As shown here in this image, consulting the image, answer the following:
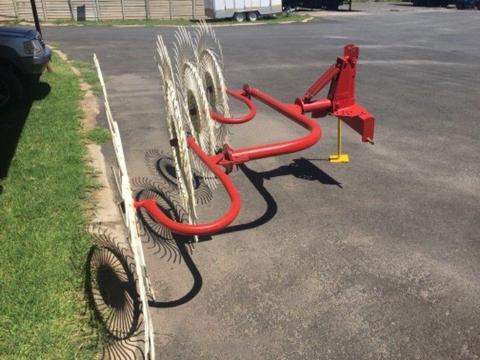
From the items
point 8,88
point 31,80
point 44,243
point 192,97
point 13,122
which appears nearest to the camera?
point 44,243

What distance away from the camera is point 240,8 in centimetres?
3116

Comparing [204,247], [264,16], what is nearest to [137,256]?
[204,247]

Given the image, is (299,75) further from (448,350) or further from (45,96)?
(448,350)

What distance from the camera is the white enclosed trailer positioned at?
30.9 metres

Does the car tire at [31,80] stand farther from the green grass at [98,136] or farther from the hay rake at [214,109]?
the hay rake at [214,109]

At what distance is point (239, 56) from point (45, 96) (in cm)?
822

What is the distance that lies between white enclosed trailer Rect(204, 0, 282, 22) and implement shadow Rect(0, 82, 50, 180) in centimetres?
2299

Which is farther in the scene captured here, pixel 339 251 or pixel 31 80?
pixel 31 80

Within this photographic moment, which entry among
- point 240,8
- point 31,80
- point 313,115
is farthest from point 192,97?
point 240,8

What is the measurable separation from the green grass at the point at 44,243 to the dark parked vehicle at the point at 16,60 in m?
1.11

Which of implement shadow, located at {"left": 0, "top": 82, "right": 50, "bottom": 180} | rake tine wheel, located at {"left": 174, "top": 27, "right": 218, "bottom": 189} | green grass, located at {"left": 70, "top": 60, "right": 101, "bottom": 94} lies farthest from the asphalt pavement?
implement shadow, located at {"left": 0, "top": 82, "right": 50, "bottom": 180}

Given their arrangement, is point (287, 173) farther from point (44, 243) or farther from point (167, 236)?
point (44, 243)

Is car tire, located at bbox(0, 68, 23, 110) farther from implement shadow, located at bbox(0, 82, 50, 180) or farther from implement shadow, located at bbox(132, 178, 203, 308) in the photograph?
implement shadow, located at bbox(132, 178, 203, 308)

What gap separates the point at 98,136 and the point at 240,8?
87.4 feet
